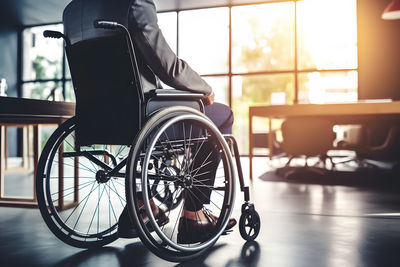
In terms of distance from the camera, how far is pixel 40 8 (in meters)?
7.47

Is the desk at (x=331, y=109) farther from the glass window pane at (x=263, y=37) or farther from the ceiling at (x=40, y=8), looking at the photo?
the ceiling at (x=40, y=8)

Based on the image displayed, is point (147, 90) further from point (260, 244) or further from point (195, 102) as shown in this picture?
point (260, 244)

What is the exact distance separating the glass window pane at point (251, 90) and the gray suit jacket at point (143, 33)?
5592mm

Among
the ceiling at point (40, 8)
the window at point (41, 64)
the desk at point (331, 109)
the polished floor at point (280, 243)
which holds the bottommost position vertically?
the polished floor at point (280, 243)

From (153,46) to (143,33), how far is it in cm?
5

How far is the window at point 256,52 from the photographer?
686cm

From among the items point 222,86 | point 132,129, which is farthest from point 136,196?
point 222,86

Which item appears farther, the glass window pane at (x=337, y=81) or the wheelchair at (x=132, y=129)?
the glass window pane at (x=337, y=81)

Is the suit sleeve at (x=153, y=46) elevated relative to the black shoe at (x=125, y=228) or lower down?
elevated

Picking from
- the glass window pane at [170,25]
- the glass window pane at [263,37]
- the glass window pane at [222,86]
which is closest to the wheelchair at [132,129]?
the glass window pane at [222,86]

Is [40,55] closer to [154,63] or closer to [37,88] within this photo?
[37,88]

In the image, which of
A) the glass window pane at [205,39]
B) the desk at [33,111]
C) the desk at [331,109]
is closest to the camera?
the desk at [33,111]

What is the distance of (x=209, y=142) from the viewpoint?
1.46 m

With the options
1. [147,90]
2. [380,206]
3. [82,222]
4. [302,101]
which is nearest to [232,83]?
[302,101]
